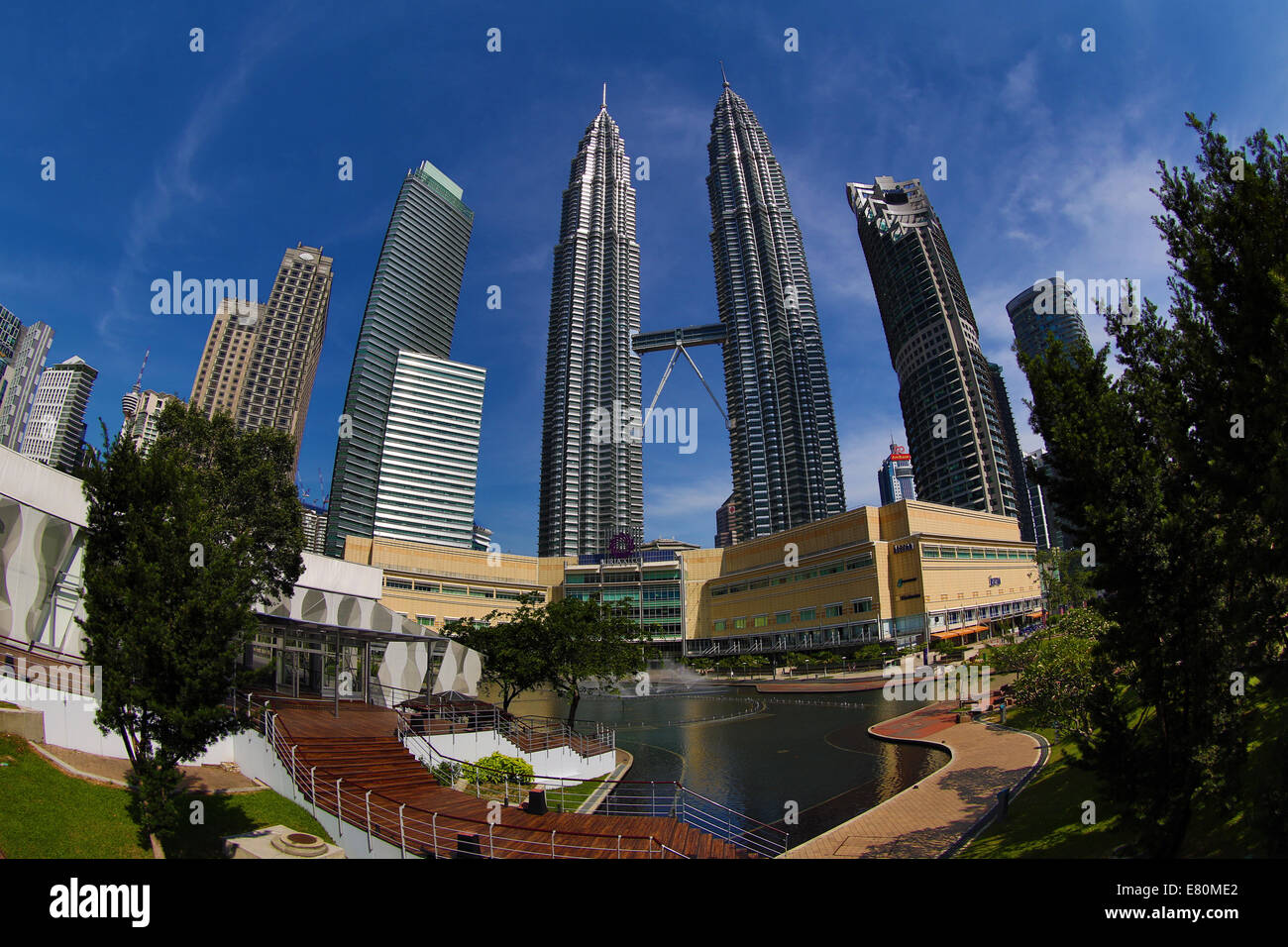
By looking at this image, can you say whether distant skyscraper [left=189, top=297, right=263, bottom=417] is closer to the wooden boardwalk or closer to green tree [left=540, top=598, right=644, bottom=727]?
green tree [left=540, top=598, right=644, bottom=727]

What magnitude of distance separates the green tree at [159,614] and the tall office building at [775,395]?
176 meters

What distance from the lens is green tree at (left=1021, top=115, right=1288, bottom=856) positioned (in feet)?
29.2

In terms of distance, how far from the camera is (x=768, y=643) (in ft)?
345

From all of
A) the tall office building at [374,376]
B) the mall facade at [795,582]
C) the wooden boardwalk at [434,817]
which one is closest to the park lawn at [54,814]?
the wooden boardwalk at [434,817]

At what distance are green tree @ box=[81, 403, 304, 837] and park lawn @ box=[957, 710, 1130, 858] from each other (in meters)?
16.5

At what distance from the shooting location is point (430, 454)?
581ft

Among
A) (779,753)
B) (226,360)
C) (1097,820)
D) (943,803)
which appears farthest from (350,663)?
(226,360)

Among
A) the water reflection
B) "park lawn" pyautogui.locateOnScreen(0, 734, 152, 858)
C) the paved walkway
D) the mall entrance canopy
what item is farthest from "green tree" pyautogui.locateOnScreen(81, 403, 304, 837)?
the mall entrance canopy

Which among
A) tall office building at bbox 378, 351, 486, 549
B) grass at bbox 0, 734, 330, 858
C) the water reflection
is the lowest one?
the water reflection

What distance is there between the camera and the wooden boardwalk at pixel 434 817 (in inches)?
506

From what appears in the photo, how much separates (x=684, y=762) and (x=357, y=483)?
556 ft

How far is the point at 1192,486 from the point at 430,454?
597ft
